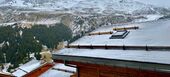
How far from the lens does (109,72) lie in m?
9.03

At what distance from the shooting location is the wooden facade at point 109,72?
24.7 feet

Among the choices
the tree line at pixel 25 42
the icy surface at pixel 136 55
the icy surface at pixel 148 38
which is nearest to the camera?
the icy surface at pixel 136 55

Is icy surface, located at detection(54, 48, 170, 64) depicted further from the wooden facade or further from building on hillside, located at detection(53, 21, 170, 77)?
the wooden facade

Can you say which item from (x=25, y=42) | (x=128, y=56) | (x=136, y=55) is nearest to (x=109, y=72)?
(x=128, y=56)

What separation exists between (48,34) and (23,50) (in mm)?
23565

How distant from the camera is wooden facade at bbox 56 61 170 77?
7535mm

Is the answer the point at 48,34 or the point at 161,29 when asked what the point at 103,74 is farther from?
the point at 48,34

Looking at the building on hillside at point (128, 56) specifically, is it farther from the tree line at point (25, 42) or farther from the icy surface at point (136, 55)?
the tree line at point (25, 42)

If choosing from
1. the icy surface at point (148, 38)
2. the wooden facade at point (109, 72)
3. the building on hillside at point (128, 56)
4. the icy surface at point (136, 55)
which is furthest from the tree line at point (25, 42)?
the icy surface at point (136, 55)

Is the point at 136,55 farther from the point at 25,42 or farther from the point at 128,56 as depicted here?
the point at 25,42

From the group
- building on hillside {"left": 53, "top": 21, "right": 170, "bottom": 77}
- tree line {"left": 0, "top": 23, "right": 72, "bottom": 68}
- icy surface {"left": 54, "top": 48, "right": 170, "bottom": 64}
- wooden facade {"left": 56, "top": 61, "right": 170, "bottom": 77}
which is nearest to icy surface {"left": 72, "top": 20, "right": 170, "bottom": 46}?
building on hillside {"left": 53, "top": 21, "right": 170, "bottom": 77}

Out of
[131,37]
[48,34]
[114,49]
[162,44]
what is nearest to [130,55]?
[162,44]

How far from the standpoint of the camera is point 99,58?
29.2 feet

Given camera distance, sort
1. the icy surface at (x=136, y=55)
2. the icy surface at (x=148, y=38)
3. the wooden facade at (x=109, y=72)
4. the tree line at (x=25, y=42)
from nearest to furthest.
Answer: the icy surface at (x=136, y=55) → the wooden facade at (x=109, y=72) → the icy surface at (x=148, y=38) → the tree line at (x=25, y=42)
